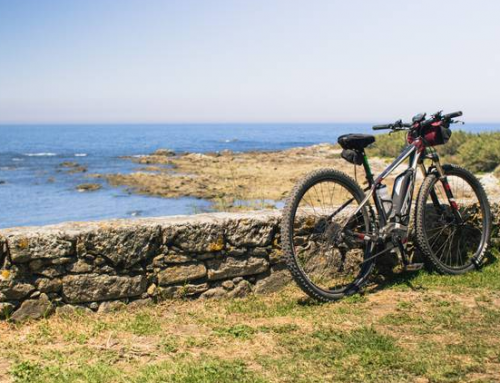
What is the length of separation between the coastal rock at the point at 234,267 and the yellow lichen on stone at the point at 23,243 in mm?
1669

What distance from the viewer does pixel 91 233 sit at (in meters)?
4.62

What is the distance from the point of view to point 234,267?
5207 mm

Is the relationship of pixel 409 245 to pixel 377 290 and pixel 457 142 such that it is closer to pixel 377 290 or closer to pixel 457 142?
pixel 377 290

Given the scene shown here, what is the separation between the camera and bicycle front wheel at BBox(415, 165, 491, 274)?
6070mm

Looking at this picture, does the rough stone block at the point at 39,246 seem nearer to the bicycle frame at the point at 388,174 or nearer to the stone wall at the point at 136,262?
the stone wall at the point at 136,262

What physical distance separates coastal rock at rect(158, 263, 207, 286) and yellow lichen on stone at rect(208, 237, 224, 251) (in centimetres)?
20

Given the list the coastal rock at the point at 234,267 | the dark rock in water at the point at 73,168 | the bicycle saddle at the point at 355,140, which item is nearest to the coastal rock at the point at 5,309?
the coastal rock at the point at 234,267

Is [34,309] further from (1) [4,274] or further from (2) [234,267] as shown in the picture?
(2) [234,267]

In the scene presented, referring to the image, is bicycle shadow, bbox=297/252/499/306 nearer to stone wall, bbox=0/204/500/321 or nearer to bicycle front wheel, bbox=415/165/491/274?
bicycle front wheel, bbox=415/165/491/274

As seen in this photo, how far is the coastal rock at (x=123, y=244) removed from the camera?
4625mm

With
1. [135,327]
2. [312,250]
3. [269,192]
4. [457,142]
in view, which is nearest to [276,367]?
[135,327]

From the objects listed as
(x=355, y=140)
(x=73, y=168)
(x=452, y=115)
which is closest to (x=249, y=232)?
(x=355, y=140)

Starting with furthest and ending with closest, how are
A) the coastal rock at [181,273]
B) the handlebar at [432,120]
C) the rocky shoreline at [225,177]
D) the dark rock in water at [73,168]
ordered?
the dark rock in water at [73,168], the rocky shoreline at [225,177], the handlebar at [432,120], the coastal rock at [181,273]

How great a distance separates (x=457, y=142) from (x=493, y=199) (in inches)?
1067
